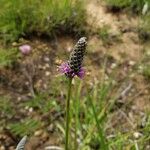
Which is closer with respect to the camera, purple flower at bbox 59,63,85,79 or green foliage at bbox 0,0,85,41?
purple flower at bbox 59,63,85,79

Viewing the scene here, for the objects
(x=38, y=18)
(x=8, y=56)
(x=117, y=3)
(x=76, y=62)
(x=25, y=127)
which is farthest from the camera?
(x=117, y=3)

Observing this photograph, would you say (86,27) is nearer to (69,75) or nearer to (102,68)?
(102,68)

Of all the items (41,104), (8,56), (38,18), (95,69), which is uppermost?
(38,18)

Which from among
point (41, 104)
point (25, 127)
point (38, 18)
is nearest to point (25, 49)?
point (38, 18)

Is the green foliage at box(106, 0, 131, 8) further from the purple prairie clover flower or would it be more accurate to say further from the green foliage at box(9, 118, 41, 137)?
the purple prairie clover flower

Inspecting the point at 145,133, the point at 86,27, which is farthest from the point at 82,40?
the point at 86,27

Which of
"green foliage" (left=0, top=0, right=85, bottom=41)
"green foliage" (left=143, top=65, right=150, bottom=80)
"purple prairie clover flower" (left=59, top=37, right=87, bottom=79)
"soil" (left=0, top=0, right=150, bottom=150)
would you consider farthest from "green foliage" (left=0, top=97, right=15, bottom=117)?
"purple prairie clover flower" (left=59, top=37, right=87, bottom=79)

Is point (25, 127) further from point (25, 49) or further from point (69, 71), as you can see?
point (69, 71)
